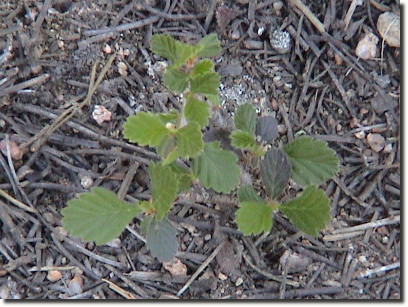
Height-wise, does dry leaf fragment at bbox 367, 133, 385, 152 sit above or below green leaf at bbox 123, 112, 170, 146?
below

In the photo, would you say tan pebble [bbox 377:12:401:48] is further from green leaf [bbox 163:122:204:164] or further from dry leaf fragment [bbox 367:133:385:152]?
green leaf [bbox 163:122:204:164]

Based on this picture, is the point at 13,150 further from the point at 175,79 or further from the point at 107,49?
the point at 175,79

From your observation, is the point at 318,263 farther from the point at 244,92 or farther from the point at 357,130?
the point at 244,92

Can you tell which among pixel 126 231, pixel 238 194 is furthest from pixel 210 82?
pixel 126 231

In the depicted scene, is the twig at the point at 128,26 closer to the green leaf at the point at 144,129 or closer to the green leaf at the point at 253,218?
the green leaf at the point at 144,129

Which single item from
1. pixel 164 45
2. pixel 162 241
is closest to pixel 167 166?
pixel 162 241

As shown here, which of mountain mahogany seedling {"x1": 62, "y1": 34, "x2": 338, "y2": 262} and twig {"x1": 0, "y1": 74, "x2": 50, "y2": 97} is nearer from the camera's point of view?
mountain mahogany seedling {"x1": 62, "y1": 34, "x2": 338, "y2": 262}

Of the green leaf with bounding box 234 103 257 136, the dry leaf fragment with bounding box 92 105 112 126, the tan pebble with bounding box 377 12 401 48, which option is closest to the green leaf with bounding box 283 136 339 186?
the green leaf with bounding box 234 103 257 136
